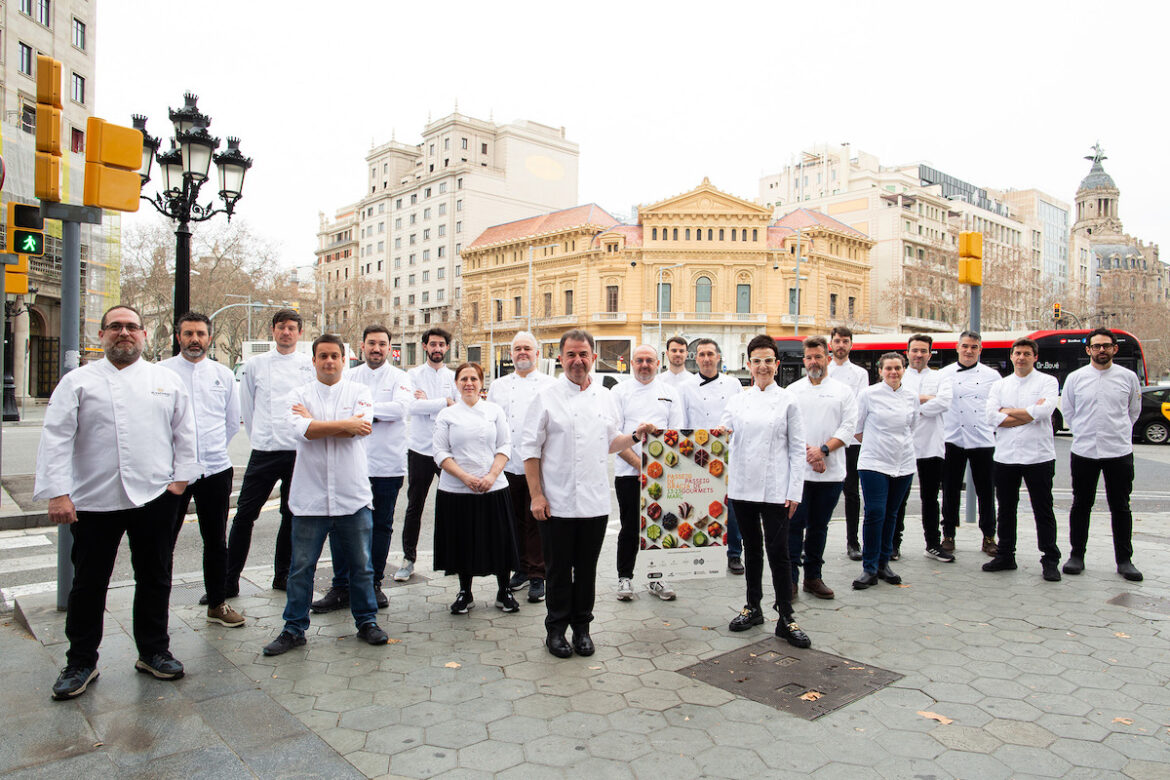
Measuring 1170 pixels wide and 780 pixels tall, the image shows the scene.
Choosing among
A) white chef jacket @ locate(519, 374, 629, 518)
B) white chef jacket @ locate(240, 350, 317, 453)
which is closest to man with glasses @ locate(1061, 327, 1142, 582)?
white chef jacket @ locate(519, 374, 629, 518)

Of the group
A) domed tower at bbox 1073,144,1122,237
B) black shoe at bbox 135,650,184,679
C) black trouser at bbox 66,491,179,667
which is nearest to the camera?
black trouser at bbox 66,491,179,667

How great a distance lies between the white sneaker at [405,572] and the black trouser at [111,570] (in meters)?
2.13

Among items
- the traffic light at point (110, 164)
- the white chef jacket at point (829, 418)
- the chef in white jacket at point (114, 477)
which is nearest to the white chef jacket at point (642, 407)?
the white chef jacket at point (829, 418)

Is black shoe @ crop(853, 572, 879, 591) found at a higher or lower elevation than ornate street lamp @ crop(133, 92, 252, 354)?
lower

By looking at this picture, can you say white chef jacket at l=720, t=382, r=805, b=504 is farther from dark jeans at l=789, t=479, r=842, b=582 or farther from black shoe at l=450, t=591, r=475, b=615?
black shoe at l=450, t=591, r=475, b=615

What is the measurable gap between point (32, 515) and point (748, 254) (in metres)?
59.6

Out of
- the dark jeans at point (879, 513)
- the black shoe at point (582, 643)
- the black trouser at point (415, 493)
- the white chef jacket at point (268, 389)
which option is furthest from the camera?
the black trouser at point (415, 493)

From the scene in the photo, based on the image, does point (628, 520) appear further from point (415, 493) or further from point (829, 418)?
point (415, 493)

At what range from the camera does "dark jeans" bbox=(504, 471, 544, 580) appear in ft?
19.9

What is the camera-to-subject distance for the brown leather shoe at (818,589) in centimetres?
582

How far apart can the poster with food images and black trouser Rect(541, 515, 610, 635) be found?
35.0 inches

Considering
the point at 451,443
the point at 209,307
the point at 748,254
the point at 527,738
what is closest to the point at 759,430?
the point at 451,443

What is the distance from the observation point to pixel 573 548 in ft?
15.9

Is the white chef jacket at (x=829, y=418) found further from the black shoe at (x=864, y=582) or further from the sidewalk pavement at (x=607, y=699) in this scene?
the sidewalk pavement at (x=607, y=699)
